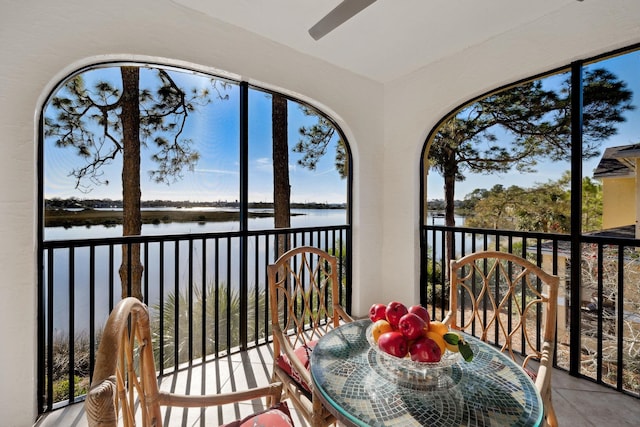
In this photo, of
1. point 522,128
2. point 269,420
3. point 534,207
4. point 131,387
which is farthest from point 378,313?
point 522,128

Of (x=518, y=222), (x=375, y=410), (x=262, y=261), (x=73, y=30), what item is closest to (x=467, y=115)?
(x=518, y=222)

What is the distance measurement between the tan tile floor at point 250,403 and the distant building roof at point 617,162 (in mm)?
1566

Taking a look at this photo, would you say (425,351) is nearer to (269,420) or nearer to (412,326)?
(412,326)

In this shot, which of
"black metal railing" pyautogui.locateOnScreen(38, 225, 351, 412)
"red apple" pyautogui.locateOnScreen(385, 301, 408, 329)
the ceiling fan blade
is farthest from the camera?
"black metal railing" pyautogui.locateOnScreen(38, 225, 351, 412)

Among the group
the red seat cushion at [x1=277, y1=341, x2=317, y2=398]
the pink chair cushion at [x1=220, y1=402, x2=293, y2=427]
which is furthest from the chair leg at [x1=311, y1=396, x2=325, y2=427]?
the red seat cushion at [x1=277, y1=341, x2=317, y2=398]

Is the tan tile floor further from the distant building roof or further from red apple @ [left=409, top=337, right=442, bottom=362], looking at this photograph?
the distant building roof

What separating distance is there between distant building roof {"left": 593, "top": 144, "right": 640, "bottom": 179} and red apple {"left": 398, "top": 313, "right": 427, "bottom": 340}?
7.30 feet

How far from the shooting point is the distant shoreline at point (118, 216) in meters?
1.91

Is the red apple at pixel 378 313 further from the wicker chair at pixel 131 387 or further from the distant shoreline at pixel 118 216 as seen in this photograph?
the distant shoreline at pixel 118 216

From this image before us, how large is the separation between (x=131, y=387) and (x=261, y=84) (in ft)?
8.19

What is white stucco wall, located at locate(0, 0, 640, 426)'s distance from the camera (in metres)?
1.64

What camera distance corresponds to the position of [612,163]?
2.11m

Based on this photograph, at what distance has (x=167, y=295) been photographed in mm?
2508

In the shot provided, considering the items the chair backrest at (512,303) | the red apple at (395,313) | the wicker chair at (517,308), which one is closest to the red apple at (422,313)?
the red apple at (395,313)
